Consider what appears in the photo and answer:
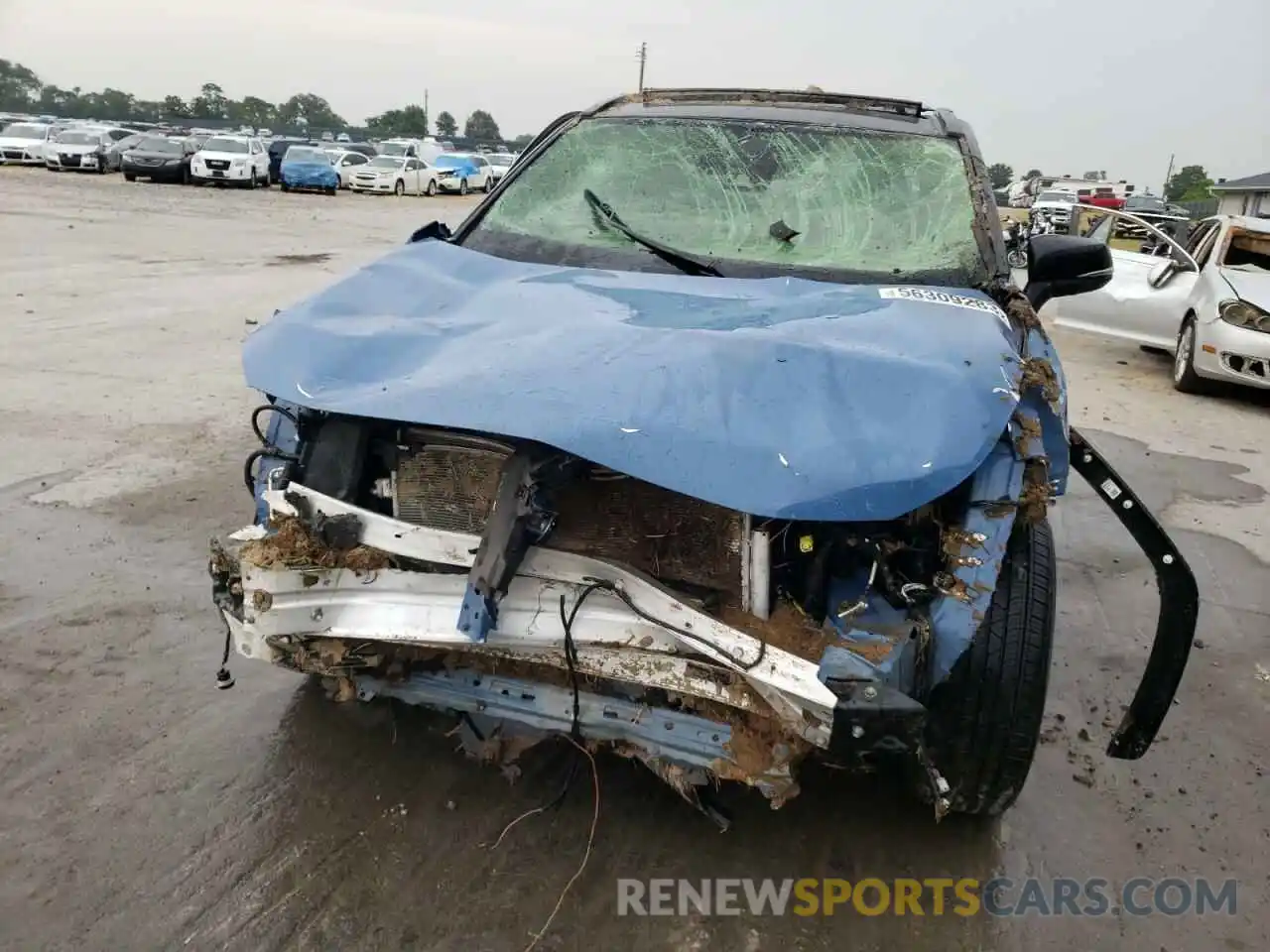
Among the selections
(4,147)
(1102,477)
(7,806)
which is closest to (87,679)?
(7,806)

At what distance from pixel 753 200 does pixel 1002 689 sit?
190 centimetres

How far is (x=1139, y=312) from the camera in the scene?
9.02 meters

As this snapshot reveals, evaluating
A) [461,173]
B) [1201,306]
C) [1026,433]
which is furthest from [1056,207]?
[1026,433]

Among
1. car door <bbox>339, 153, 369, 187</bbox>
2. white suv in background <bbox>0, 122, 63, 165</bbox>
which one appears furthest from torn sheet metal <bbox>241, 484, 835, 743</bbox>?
white suv in background <bbox>0, 122, 63, 165</bbox>

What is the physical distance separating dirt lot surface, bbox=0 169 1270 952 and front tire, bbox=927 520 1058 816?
384 millimetres

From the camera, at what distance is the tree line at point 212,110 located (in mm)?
80562

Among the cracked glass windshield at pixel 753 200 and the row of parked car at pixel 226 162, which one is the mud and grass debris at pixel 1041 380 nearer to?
the cracked glass windshield at pixel 753 200

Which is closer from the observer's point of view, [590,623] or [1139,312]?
[590,623]

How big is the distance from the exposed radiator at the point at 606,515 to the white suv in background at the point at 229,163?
27.9 metres

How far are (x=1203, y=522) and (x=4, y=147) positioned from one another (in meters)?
34.7

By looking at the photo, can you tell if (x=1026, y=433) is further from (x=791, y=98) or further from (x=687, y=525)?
(x=791, y=98)

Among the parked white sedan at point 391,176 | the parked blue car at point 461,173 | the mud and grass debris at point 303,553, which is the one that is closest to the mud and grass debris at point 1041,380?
the mud and grass debris at point 303,553

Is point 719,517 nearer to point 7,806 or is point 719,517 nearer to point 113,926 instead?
point 113,926

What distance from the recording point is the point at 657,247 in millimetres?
3301
